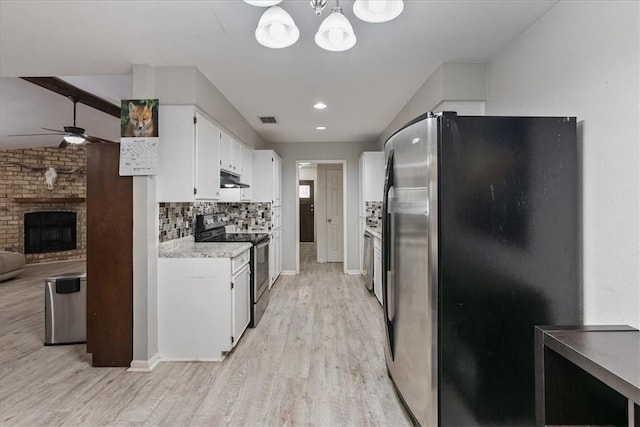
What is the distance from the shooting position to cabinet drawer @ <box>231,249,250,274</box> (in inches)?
112

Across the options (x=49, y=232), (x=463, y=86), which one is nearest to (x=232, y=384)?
(x=463, y=86)

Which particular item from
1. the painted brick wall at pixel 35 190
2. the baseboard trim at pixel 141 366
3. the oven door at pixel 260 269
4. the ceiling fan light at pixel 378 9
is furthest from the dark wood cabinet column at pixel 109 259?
the painted brick wall at pixel 35 190

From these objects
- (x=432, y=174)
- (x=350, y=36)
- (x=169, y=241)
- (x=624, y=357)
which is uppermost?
(x=350, y=36)

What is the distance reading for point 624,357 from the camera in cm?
108

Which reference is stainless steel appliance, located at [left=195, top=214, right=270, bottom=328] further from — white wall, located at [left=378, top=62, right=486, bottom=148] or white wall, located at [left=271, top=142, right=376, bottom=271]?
white wall, located at [left=378, top=62, right=486, bottom=148]

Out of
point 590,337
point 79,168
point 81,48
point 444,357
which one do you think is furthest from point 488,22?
point 79,168

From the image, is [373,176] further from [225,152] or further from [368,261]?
[225,152]

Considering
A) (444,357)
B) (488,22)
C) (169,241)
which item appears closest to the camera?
(444,357)

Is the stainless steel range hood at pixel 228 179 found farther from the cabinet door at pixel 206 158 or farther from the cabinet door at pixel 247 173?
the cabinet door at pixel 247 173

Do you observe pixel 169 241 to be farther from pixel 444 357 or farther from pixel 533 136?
pixel 533 136

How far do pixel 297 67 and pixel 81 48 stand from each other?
1595 millimetres

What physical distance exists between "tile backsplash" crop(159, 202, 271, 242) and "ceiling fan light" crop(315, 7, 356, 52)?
6.64ft

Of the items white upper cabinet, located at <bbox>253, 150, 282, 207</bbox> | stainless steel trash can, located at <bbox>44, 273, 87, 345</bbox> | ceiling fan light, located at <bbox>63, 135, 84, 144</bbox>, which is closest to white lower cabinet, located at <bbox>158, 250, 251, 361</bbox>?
stainless steel trash can, located at <bbox>44, 273, 87, 345</bbox>

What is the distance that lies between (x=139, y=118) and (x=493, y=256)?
2.72m
